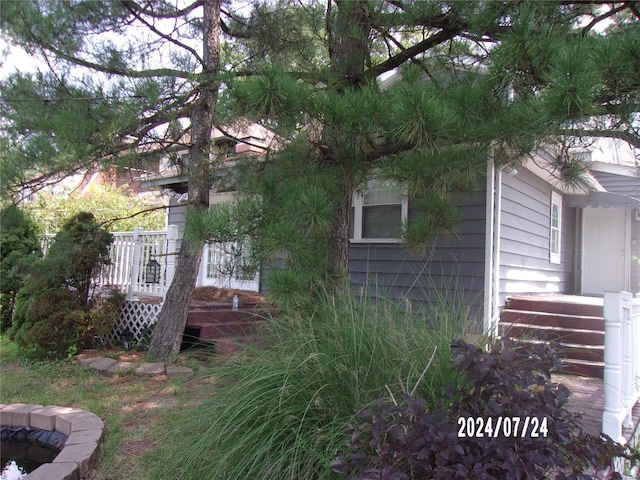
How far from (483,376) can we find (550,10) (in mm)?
3097

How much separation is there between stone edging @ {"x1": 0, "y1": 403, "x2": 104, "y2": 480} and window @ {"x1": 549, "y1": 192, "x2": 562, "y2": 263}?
8457 mm

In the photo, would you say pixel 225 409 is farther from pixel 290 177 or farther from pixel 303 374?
pixel 290 177

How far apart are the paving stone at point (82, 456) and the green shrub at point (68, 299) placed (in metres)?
3.44

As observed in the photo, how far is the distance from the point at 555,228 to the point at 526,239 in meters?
2.23

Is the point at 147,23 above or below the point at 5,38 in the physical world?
above

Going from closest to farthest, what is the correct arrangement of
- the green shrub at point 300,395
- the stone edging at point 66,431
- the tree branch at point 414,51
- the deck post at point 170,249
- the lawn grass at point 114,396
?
the green shrub at point 300,395
the stone edging at point 66,431
the lawn grass at point 114,396
the tree branch at point 414,51
the deck post at point 170,249

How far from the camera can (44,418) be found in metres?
3.71

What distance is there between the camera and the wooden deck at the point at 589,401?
148 inches

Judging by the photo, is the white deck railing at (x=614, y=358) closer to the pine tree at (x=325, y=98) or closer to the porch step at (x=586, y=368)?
the pine tree at (x=325, y=98)

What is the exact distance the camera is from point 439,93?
3498mm

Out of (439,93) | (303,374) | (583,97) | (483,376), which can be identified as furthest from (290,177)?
(483,376)

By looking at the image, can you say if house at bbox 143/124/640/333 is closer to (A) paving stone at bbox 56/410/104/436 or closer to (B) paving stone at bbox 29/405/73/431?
(A) paving stone at bbox 56/410/104/436

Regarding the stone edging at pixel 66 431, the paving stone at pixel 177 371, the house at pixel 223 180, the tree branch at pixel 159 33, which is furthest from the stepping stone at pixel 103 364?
the tree branch at pixel 159 33
